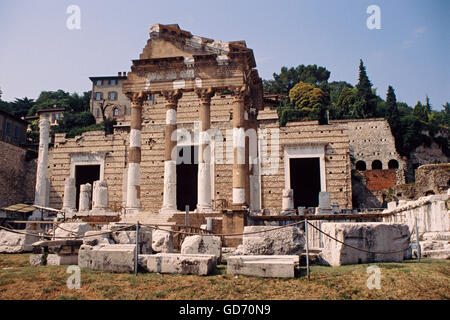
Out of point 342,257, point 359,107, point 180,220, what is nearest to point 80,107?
point 359,107

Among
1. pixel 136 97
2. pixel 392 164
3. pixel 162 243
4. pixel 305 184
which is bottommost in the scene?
pixel 162 243

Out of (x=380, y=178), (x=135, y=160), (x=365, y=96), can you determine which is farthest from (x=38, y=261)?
(x=365, y=96)

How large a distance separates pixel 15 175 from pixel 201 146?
22427 millimetres

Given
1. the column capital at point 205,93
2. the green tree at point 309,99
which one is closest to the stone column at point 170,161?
the column capital at point 205,93

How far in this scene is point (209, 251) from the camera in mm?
10195

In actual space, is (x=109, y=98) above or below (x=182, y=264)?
above

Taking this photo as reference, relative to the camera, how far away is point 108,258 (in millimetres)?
8625

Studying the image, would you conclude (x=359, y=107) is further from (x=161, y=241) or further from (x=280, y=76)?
(x=161, y=241)

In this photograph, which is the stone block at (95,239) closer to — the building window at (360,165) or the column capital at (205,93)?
the column capital at (205,93)

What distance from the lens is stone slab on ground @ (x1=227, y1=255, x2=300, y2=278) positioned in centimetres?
765

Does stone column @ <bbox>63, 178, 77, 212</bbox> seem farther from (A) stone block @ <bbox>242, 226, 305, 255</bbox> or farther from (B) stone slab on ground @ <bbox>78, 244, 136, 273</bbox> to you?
→ (A) stone block @ <bbox>242, 226, 305, 255</bbox>

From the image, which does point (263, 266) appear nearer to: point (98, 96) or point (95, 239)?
point (95, 239)

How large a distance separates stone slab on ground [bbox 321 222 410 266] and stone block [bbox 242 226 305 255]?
665 mm
